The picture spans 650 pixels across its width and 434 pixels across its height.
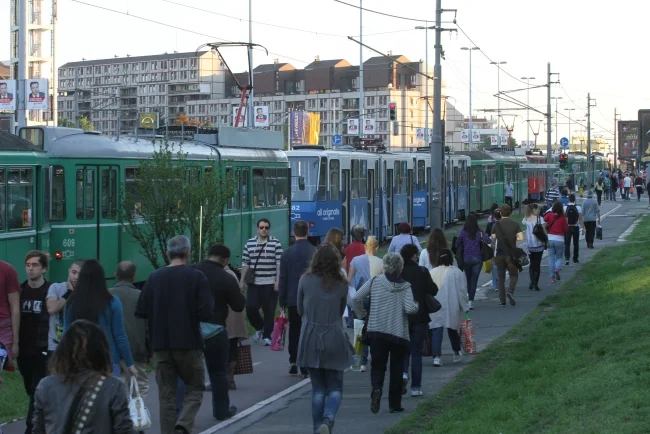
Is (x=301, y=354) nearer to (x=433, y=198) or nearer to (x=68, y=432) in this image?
(x=68, y=432)

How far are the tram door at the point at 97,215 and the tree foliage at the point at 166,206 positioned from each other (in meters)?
0.23

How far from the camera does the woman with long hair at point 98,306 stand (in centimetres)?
816

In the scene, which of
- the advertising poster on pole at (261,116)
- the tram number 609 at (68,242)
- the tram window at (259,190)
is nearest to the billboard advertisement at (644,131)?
the advertising poster on pole at (261,116)

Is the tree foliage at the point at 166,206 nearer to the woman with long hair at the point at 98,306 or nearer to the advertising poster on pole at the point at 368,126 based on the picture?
the woman with long hair at the point at 98,306

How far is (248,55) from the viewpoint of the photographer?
3075cm

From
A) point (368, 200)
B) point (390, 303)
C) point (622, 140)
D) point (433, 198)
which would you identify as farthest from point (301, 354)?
point (622, 140)

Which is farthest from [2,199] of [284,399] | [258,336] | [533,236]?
[533,236]

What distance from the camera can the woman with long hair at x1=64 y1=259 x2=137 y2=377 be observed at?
8.16 metres

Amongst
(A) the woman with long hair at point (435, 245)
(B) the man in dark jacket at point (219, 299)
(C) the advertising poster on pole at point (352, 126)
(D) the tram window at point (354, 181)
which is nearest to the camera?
(B) the man in dark jacket at point (219, 299)

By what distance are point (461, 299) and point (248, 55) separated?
1833cm

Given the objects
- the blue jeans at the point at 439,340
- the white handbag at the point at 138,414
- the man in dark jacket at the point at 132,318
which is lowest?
the blue jeans at the point at 439,340

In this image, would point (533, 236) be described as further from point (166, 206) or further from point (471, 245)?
point (166, 206)

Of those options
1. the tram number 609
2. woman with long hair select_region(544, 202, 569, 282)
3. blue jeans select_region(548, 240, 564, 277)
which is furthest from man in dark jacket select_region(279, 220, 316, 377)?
blue jeans select_region(548, 240, 564, 277)

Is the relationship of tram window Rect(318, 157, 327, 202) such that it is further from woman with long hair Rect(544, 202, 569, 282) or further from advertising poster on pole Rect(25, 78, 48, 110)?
advertising poster on pole Rect(25, 78, 48, 110)
